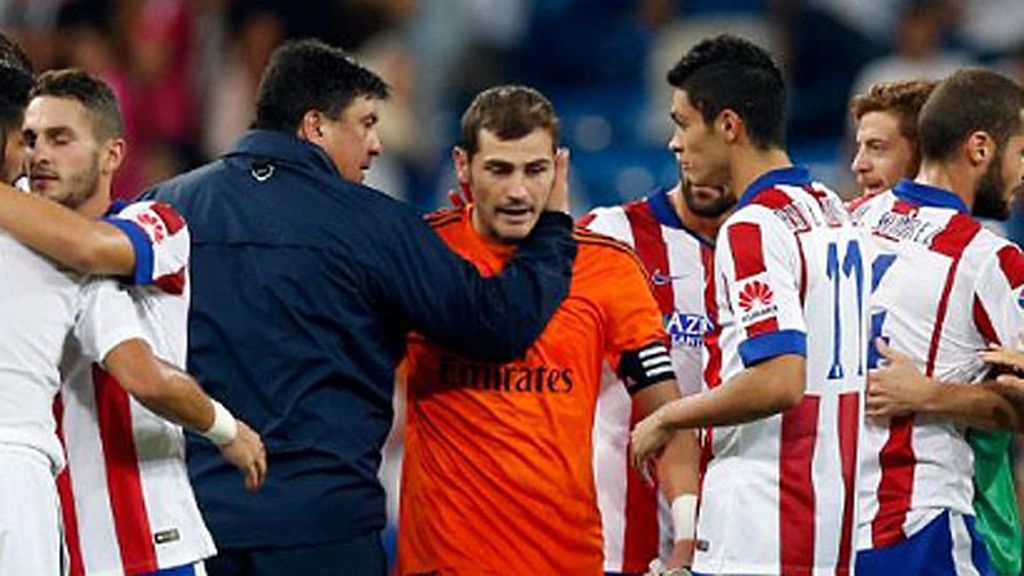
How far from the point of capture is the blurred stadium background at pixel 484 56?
43.3ft

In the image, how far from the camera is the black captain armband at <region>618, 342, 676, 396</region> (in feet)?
22.3

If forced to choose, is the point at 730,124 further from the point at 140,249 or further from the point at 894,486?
the point at 140,249

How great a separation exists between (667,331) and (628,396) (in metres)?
0.29

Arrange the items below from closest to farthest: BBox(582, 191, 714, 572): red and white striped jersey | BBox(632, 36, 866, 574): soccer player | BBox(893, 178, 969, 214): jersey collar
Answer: BBox(632, 36, 866, 574): soccer player < BBox(893, 178, 969, 214): jersey collar < BBox(582, 191, 714, 572): red and white striped jersey

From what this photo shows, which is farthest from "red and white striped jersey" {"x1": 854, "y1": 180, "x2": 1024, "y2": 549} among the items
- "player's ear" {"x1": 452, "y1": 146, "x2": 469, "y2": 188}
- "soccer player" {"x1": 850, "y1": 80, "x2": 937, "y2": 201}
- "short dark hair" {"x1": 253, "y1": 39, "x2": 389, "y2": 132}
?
"short dark hair" {"x1": 253, "y1": 39, "x2": 389, "y2": 132}

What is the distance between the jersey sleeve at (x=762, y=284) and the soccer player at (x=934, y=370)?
0.69 meters

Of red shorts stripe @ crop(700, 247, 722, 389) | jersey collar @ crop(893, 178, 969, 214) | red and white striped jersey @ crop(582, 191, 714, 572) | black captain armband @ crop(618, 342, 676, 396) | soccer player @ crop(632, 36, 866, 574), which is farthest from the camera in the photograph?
red and white striped jersey @ crop(582, 191, 714, 572)

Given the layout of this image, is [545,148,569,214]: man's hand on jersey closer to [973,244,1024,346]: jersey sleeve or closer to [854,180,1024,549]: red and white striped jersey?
[854,180,1024,549]: red and white striped jersey

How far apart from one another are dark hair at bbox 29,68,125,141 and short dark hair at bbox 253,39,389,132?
0.61 m

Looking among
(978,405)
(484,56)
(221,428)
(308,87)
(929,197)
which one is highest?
(484,56)

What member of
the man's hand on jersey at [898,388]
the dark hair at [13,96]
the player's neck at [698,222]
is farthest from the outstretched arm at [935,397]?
the dark hair at [13,96]

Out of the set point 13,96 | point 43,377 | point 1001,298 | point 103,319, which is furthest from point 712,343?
point 13,96

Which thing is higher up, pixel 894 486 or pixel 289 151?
pixel 289 151

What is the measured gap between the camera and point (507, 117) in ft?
22.2
